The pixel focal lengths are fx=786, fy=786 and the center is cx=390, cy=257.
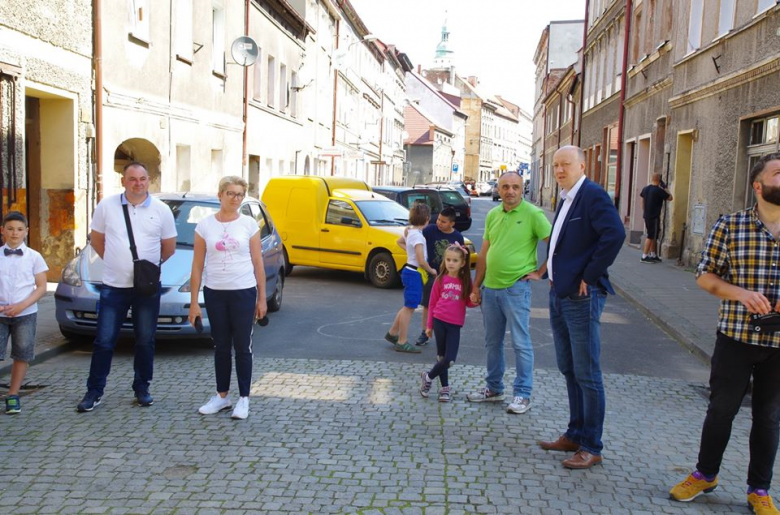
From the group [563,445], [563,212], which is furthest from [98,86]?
[563,445]

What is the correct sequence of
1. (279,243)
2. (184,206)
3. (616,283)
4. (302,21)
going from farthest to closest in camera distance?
(302,21)
(616,283)
(279,243)
(184,206)

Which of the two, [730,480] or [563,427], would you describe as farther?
[563,427]

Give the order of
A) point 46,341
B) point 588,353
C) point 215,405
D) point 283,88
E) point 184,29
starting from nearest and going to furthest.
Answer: point 588,353
point 215,405
point 46,341
point 184,29
point 283,88

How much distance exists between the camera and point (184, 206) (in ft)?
31.4

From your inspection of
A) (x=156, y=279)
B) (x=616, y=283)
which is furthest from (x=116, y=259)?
(x=616, y=283)

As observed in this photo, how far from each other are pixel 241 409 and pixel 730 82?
11567 millimetres

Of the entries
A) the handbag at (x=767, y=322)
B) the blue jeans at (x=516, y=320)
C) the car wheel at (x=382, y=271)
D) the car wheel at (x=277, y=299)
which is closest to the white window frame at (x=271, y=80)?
the car wheel at (x=382, y=271)

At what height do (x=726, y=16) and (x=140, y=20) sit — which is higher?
(x=726, y=16)

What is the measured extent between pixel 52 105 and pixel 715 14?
1202 centimetres

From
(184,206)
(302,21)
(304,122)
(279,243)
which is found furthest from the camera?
(304,122)

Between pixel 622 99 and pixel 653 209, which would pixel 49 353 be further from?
pixel 622 99

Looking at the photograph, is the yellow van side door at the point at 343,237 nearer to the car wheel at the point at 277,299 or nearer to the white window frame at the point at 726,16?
the car wheel at the point at 277,299

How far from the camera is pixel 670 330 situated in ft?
32.6

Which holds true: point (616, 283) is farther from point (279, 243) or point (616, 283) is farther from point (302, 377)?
point (302, 377)
